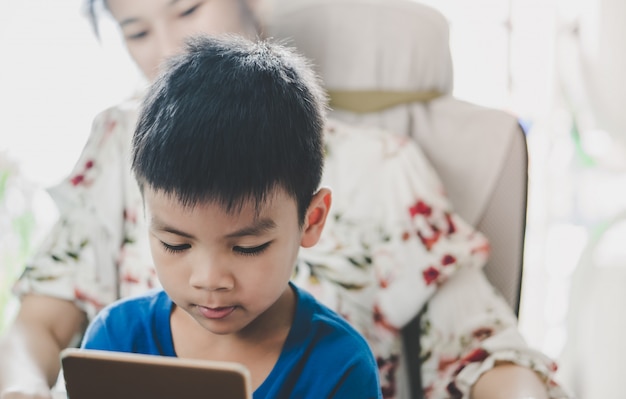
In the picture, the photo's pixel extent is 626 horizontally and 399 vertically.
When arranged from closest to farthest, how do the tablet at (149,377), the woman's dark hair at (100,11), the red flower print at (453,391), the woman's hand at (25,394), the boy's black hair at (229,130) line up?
the tablet at (149,377) < the boy's black hair at (229,130) < the woman's hand at (25,394) < the red flower print at (453,391) < the woman's dark hair at (100,11)

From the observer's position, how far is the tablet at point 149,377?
2.03 feet

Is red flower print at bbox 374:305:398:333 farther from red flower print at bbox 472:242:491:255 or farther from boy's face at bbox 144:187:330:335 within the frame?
boy's face at bbox 144:187:330:335

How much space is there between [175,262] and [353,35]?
77 centimetres

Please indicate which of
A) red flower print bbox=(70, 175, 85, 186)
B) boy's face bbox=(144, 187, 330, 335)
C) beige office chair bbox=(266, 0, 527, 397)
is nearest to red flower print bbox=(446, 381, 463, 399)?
beige office chair bbox=(266, 0, 527, 397)

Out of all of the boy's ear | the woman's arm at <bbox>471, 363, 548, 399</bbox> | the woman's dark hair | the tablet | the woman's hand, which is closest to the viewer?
the tablet

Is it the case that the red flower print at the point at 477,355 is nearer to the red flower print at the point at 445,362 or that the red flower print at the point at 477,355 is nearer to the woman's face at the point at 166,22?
the red flower print at the point at 445,362

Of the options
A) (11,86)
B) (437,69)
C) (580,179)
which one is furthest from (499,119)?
(11,86)

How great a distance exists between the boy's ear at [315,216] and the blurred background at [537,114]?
849mm

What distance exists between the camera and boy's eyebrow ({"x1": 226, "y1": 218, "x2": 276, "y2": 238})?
776mm

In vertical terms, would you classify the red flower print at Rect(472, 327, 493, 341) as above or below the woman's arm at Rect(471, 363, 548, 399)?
above

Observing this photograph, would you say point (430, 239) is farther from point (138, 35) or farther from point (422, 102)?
point (138, 35)

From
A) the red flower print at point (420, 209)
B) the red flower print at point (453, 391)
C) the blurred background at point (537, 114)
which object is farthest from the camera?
the blurred background at point (537, 114)

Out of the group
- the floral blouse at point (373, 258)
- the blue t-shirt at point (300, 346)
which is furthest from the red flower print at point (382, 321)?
the blue t-shirt at point (300, 346)

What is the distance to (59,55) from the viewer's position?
1.72 metres
